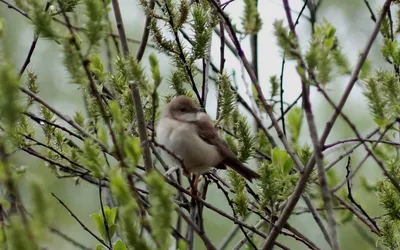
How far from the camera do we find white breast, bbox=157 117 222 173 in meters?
3.75

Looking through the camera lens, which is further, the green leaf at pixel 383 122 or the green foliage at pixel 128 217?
the green leaf at pixel 383 122

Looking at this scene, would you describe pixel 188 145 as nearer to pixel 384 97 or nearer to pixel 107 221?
pixel 107 221

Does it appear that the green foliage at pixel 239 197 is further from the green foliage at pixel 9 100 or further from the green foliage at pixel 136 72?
the green foliage at pixel 9 100

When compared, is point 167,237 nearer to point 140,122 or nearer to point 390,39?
point 140,122

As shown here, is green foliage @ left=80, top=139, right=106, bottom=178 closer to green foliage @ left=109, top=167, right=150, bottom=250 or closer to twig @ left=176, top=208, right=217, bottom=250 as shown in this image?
green foliage @ left=109, top=167, right=150, bottom=250

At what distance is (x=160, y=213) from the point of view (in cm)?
188

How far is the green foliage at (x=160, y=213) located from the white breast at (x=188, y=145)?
5.82 feet

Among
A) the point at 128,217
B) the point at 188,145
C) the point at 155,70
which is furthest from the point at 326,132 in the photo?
the point at 188,145

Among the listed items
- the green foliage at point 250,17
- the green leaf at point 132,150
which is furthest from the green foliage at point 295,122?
the green leaf at point 132,150

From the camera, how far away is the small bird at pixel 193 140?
3750 mm

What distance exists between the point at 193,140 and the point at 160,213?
206 cm

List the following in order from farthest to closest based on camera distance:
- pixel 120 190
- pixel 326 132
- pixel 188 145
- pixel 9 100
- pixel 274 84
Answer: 1. pixel 274 84
2. pixel 188 145
3. pixel 326 132
4. pixel 120 190
5. pixel 9 100

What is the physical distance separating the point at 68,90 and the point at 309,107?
8635 millimetres

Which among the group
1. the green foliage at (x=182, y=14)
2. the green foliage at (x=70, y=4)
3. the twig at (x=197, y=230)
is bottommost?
the twig at (x=197, y=230)
